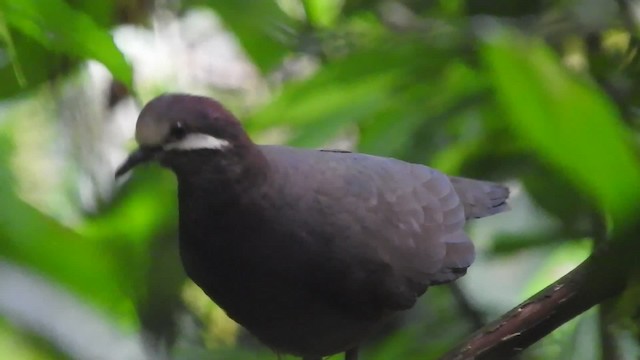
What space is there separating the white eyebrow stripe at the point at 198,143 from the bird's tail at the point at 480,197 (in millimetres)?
386

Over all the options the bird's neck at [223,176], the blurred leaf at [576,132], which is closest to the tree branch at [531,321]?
the blurred leaf at [576,132]

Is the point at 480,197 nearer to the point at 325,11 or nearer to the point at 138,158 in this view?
the point at 325,11

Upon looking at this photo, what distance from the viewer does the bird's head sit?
30.1 inches

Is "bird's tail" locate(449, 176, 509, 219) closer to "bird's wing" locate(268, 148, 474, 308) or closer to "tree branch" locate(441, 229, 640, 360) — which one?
"bird's wing" locate(268, 148, 474, 308)

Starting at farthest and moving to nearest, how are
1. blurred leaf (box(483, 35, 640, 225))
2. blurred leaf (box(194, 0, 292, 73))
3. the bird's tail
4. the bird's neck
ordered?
the bird's tail
the bird's neck
blurred leaf (box(194, 0, 292, 73))
blurred leaf (box(483, 35, 640, 225))

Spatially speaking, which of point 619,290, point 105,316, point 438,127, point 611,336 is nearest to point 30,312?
point 105,316

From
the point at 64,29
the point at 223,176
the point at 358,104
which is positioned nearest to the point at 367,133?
the point at 358,104

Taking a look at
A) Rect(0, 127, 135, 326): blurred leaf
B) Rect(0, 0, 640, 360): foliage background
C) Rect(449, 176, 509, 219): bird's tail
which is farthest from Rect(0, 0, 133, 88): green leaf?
Rect(449, 176, 509, 219): bird's tail

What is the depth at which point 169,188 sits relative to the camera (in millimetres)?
938

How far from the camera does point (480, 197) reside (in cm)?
115

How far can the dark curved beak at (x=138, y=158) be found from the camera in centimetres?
77

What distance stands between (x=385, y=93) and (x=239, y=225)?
190 millimetres

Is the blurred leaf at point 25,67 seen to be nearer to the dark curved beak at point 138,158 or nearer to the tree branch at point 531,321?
the dark curved beak at point 138,158

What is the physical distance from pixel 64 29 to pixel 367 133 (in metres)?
0.42
